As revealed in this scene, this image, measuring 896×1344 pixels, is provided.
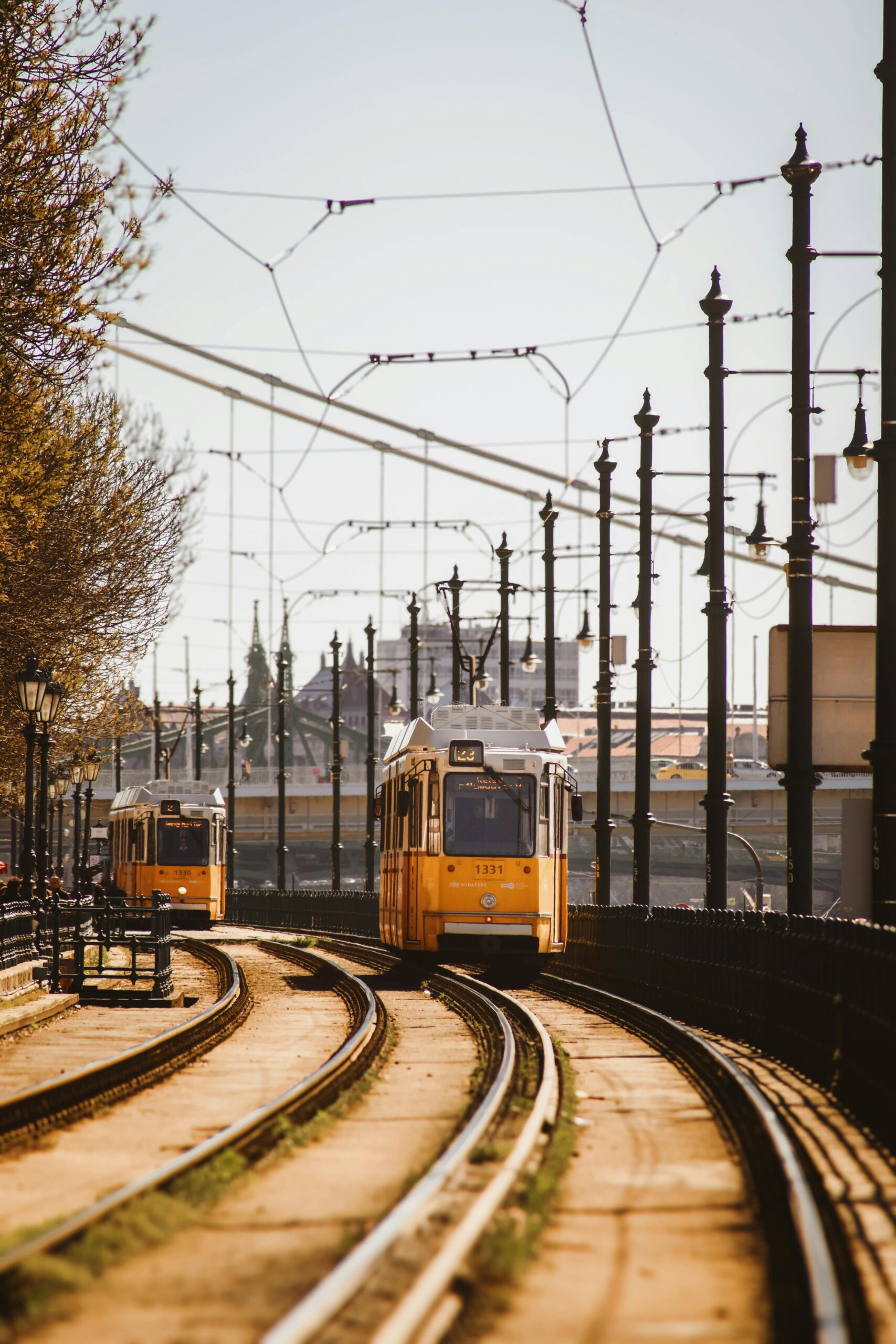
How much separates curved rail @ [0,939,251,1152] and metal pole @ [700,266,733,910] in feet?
19.7

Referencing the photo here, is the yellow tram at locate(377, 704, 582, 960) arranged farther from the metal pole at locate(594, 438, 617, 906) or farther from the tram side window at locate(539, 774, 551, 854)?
the metal pole at locate(594, 438, 617, 906)

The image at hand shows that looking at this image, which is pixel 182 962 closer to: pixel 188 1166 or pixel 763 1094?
pixel 763 1094

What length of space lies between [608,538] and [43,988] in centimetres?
1426

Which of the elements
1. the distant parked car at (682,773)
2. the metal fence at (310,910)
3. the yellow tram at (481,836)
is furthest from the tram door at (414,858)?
the distant parked car at (682,773)

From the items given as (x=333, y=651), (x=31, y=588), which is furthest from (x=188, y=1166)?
(x=333, y=651)

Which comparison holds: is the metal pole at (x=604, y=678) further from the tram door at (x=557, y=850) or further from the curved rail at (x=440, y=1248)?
the curved rail at (x=440, y=1248)

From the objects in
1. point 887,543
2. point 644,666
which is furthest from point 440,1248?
point 644,666

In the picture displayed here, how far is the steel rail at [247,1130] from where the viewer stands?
22.0ft

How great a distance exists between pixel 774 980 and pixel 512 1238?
8.75 meters

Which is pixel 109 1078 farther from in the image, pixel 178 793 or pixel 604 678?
pixel 178 793

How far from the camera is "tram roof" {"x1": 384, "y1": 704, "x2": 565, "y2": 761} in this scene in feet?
79.2

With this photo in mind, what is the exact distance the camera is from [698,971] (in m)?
19.2

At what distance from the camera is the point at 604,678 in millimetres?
A: 31547

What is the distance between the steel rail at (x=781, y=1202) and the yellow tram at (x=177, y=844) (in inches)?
1129
